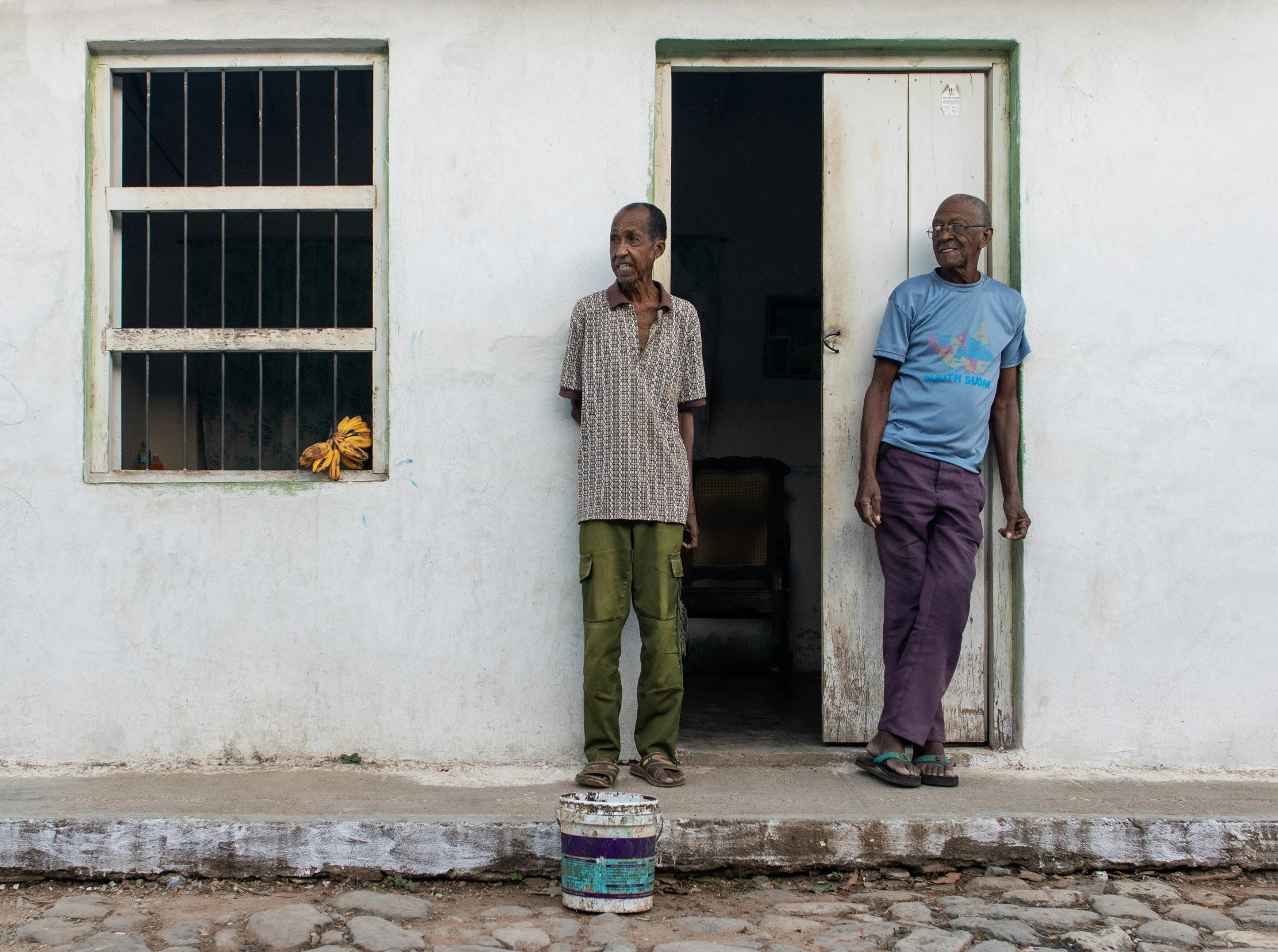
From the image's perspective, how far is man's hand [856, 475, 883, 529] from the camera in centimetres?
404

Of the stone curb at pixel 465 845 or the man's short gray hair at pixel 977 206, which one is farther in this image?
the man's short gray hair at pixel 977 206

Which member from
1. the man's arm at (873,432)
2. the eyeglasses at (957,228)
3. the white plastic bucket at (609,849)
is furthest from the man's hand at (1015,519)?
the white plastic bucket at (609,849)

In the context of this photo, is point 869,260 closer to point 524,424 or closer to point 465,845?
point 524,424

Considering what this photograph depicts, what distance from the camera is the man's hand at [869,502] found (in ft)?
13.3

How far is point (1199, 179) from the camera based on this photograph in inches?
166

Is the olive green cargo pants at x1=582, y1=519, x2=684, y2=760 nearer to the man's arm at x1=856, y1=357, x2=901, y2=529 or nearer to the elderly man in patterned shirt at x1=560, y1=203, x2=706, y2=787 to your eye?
the elderly man in patterned shirt at x1=560, y1=203, x2=706, y2=787

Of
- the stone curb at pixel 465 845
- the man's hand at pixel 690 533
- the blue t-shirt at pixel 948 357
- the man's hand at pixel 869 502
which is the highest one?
the blue t-shirt at pixel 948 357

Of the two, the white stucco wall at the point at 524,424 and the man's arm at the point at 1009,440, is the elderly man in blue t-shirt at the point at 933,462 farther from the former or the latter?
the white stucco wall at the point at 524,424

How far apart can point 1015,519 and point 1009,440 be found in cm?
28

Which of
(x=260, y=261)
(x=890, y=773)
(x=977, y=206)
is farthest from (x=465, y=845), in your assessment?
(x=977, y=206)

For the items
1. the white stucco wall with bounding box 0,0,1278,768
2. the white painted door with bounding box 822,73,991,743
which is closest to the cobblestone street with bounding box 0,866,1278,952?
the white stucco wall with bounding box 0,0,1278,768

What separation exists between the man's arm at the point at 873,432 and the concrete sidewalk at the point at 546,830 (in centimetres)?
95

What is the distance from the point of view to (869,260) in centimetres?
433

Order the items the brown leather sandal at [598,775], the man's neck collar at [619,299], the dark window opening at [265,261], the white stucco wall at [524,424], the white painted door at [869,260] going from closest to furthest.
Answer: the brown leather sandal at [598,775], the man's neck collar at [619,299], the white stucco wall at [524,424], the white painted door at [869,260], the dark window opening at [265,261]
